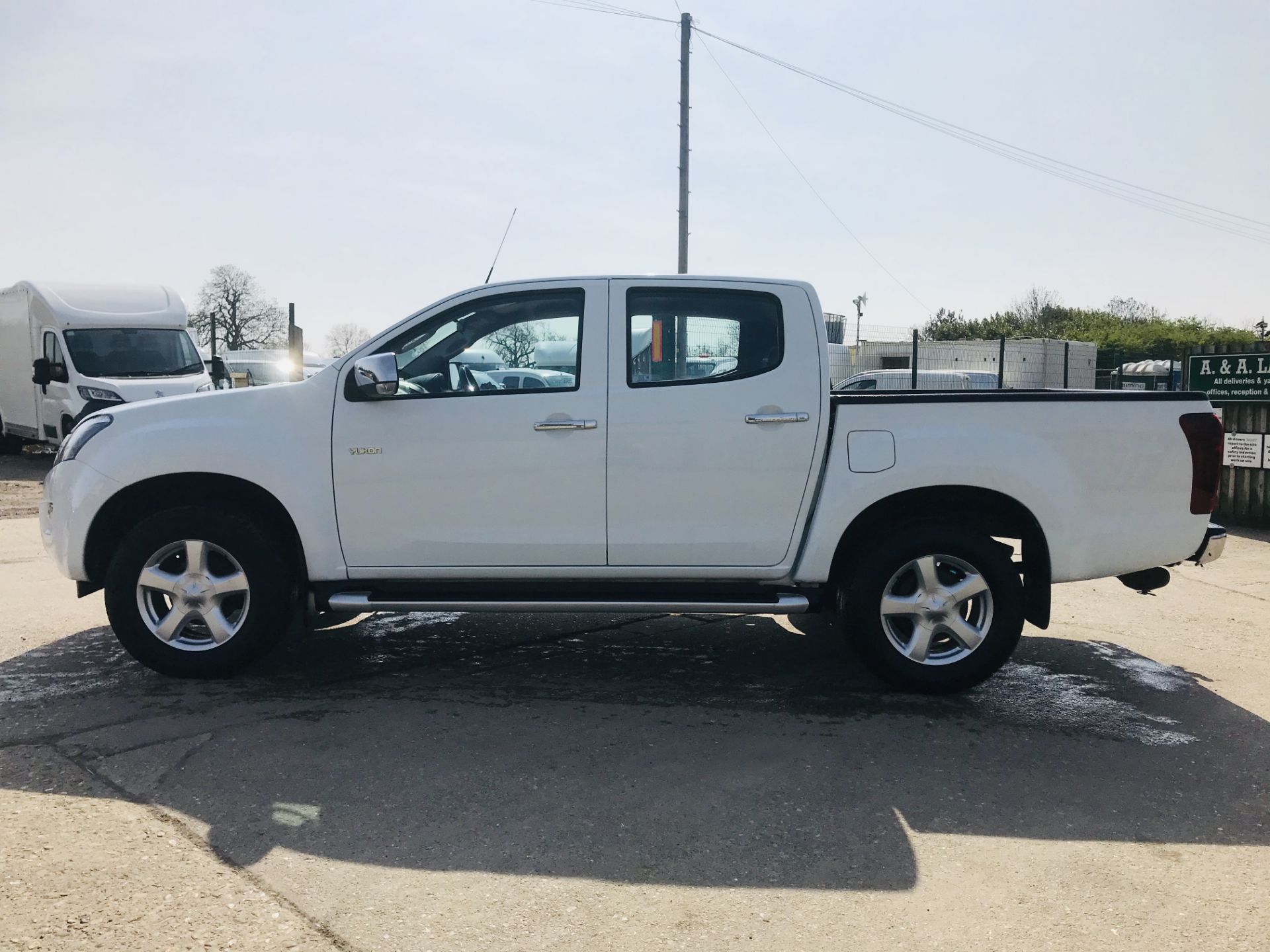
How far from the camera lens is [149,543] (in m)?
5.07

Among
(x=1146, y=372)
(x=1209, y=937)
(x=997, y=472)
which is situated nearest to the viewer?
(x=1209, y=937)

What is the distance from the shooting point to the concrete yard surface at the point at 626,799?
3012 millimetres

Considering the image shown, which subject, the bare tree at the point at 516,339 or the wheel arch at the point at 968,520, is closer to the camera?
the wheel arch at the point at 968,520

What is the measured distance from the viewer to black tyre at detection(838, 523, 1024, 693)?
16.2ft

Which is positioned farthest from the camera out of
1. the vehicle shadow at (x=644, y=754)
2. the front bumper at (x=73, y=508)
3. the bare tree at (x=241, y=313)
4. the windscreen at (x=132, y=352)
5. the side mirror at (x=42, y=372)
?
the bare tree at (x=241, y=313)

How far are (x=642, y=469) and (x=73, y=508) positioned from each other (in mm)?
2772

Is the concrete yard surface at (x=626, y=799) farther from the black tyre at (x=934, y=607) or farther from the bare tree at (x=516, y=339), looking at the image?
the bare tree at (x=516, y=339)

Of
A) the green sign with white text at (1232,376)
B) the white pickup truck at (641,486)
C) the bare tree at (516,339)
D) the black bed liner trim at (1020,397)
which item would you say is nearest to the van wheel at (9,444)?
the white pickup truck at (641,486)

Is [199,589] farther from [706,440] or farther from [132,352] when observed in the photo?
[132,352]

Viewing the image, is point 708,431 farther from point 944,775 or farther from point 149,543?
point 149,543

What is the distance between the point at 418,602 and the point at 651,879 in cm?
214

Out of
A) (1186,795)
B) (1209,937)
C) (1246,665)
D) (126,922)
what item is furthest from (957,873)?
(1246,665)

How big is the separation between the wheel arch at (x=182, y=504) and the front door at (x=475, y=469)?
37cm

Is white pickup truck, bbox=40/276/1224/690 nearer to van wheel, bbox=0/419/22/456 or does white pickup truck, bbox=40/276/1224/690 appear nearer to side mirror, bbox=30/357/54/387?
side mirror, bbox=30/357/54/387
